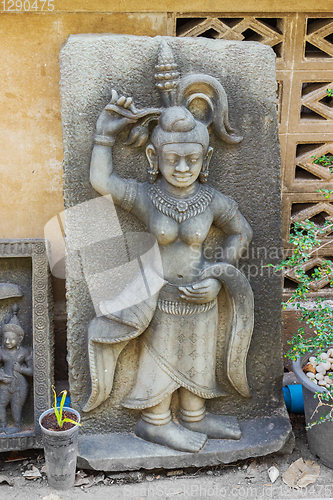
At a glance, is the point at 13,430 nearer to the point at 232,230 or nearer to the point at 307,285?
the point at 232,230

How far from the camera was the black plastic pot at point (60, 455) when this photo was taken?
86.7 inches

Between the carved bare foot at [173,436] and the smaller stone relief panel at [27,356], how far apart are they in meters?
0.53

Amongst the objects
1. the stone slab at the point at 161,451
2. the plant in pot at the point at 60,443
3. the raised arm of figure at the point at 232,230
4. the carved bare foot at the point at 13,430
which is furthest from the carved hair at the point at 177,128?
the carved bare foot at the point at 13,430

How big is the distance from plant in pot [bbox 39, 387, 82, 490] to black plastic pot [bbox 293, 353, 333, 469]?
1.17 metres

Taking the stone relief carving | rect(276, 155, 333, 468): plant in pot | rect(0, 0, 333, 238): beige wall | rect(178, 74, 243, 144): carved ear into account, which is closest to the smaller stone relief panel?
the stone relief carving

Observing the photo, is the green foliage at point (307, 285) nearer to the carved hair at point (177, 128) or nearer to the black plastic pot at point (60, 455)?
the carved hair at point (177, 128)

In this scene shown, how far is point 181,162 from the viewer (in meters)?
2.37

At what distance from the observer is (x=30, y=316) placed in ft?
9.25

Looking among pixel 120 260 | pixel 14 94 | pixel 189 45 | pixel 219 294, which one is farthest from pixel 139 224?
pixel 14 94

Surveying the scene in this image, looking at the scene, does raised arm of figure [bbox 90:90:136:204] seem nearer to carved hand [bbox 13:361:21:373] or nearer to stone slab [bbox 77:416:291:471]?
carved hand [bbox 13:361:21:373]

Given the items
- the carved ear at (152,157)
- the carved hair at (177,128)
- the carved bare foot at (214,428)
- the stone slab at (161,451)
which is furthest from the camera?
the carved bare foot at (214,428)

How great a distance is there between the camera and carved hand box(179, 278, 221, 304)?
8.14ft

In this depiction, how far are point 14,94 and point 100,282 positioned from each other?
1.24 meters

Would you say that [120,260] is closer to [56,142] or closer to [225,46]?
[56,142]
